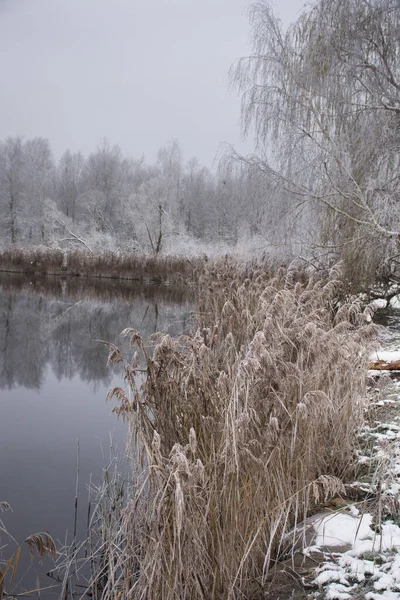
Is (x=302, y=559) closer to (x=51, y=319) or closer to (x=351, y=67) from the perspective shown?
(x=351, y=67)

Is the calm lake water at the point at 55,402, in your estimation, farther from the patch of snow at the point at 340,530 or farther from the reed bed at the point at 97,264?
the reed bed at the point at 97,264

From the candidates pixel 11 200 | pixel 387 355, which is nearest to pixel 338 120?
pixel 387 355

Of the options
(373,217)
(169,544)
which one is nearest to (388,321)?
(373,217)

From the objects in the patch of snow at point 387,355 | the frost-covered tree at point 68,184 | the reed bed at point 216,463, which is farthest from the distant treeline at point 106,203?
the reed bed at point 216,463

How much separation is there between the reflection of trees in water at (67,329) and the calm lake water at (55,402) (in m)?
0.02

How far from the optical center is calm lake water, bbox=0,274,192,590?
380 cm

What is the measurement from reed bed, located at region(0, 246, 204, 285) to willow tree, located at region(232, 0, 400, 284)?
12.1 meters

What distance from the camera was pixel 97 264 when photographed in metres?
23.5

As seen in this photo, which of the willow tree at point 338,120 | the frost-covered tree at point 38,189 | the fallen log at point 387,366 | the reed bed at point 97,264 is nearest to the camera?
the fallen log at point 387,366

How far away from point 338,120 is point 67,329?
7110mm

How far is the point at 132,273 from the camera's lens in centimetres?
2277

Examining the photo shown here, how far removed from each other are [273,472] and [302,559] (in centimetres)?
40

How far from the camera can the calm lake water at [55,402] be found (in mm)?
3805

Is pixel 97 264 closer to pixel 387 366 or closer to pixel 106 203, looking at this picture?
pixel 106 203
